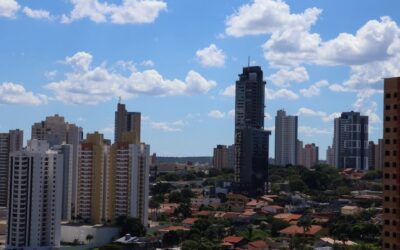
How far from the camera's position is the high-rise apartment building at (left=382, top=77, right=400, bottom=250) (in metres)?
12.9

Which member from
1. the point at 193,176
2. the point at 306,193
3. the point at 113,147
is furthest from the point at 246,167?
the point at 113,147

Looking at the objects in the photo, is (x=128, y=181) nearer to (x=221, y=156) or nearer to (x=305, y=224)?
(x=305, y=224)

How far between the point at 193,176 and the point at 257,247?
32.8 meters

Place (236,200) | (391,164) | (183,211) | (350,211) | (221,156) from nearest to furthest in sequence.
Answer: (391,164), (350,211), (183,211), (236,200), (221,156)

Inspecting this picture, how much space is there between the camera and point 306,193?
46.3 meters

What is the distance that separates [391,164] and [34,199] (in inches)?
612

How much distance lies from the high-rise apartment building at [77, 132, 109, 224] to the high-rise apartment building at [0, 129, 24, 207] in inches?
261

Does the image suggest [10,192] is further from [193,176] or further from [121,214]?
[193,176]

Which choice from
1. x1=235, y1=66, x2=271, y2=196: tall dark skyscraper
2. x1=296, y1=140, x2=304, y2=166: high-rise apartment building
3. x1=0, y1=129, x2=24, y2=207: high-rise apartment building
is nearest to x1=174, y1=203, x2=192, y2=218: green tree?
x1=0, y1=129, x2=24, y2=207: high-rise apartment building

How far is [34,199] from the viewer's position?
24797mm

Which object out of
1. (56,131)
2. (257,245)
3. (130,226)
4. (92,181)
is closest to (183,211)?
(92,181)

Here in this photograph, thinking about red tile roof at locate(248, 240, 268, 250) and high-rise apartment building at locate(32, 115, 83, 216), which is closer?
red tile roof at locate(248, 240, 268, 250)

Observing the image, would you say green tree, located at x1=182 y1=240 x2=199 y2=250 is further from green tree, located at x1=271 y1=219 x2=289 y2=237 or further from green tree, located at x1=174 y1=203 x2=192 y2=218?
green tree, located at x1=174 y1=203 x2=192 y2=218

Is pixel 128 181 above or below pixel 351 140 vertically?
below
